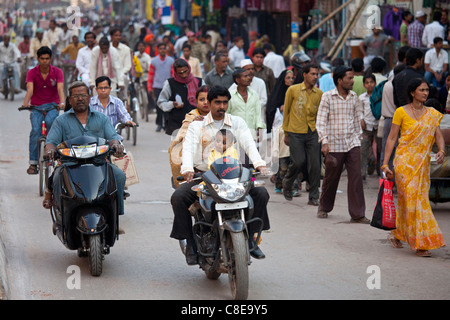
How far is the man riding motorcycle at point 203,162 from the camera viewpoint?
23.7 feet

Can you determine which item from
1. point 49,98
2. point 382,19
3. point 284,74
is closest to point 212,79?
point 284,74

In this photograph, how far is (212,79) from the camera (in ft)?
43.4

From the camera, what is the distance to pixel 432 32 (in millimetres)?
18984

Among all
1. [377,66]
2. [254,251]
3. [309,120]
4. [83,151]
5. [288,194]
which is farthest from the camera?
[377,66]

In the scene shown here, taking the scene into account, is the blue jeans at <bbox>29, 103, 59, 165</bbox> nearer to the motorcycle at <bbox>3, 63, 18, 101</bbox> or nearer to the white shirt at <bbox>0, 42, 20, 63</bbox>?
the motorcycle at <bbox>3, 63, 18, 101</bbox>

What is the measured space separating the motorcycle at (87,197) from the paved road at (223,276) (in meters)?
0.31

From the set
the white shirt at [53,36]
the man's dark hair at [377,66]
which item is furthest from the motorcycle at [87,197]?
the white shirt at [53,36]

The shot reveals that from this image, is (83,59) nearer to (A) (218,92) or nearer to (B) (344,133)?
(B) (344,133)

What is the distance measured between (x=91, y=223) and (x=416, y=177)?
318 centimetres

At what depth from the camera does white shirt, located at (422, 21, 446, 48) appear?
62.0 ft

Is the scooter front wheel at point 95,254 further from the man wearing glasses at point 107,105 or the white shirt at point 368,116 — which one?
the white shirt at point 368,116

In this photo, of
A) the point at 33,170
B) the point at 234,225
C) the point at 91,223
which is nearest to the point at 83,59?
the point at 33,170
